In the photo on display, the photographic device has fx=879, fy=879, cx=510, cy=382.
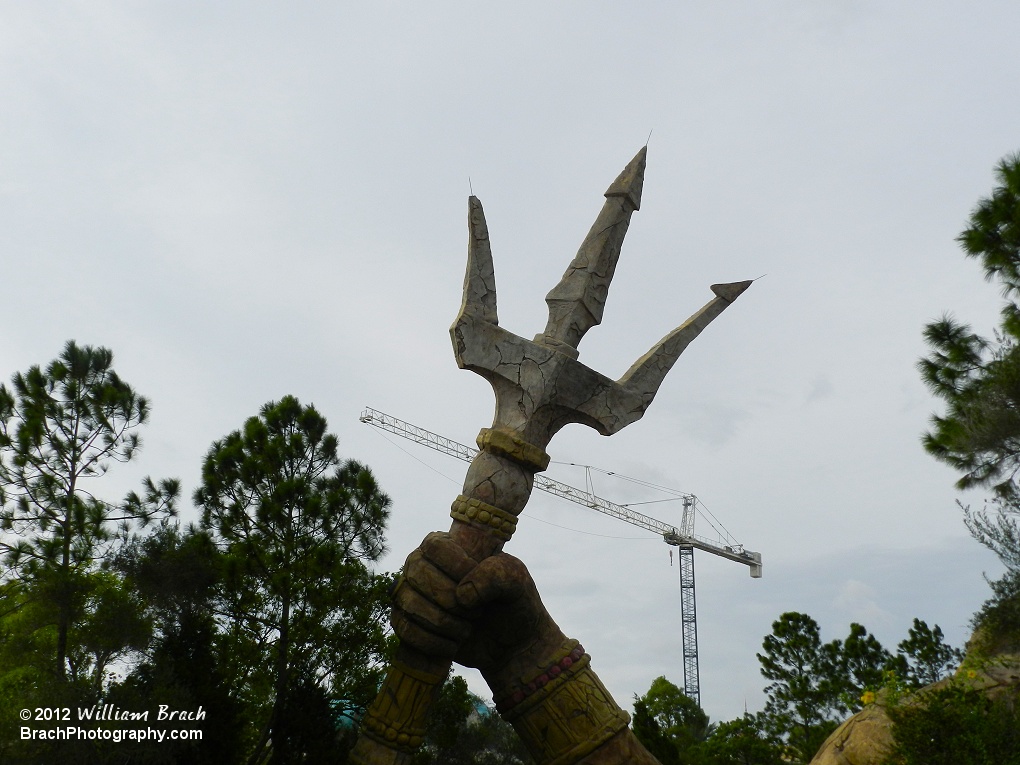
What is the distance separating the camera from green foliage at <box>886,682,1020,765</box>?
7.98 metres

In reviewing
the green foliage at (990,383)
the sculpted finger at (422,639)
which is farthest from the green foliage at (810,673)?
the sculpted finger at (422,639)

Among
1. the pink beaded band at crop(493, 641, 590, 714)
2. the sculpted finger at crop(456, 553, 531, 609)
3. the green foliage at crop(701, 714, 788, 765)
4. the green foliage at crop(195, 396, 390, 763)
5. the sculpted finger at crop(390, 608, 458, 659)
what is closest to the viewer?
the sculpted finger at crop(456, 553, 531, 609)

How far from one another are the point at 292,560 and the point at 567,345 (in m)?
5.36

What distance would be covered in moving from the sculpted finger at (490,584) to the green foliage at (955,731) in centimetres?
444

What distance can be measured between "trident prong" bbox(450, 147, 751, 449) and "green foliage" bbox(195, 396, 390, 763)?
454cm

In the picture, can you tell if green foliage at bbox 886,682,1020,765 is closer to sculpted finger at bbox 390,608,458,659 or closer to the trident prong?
the trident prong

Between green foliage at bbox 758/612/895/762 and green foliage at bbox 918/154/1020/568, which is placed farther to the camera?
green foliage at bbox 758/612/895/762

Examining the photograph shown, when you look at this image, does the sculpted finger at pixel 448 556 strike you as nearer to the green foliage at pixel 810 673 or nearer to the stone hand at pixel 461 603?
the stone hand at pixel 461 603

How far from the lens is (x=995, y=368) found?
12641mm

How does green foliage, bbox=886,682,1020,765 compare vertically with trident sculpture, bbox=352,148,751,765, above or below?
below

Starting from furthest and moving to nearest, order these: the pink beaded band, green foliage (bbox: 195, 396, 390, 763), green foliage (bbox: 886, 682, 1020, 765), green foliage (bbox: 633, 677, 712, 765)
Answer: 1. green foliage (bbox: 633, 677, 712, 765)
2. green foliage (bbox: 195, 396, 390, 763)
3. green foliage (bbox: 886, 682, 1020, 765)
4. the pink beaded band

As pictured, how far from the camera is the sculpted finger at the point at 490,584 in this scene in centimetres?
673

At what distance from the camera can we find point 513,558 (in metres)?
7.04

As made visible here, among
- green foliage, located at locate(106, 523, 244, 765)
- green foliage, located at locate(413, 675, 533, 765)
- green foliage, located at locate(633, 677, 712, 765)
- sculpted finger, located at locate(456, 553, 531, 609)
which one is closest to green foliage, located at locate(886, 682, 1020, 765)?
sculpted finger, located at locate(456, 553, 531, 609)
